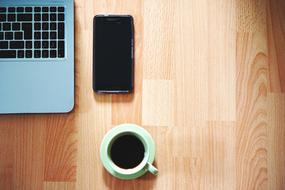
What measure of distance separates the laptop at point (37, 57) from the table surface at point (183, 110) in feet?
0.07

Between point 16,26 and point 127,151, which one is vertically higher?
point 16,26

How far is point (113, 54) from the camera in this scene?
794 mm

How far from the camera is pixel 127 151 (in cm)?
Result: 77

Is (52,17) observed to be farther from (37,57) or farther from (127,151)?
(127,151)

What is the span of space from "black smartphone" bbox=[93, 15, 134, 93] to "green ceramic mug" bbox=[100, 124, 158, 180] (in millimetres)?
75

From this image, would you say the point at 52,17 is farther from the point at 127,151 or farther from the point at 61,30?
the point at 127,151

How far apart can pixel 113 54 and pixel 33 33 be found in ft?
0.47

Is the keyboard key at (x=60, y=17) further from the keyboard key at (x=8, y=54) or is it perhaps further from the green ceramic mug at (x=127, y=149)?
the green ceramic mug at (x=127, y=149)

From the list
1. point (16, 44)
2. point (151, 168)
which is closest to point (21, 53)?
point (16, 44)

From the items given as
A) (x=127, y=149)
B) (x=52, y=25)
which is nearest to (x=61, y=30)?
(x=52, y=25)

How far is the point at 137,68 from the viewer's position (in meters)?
0.80

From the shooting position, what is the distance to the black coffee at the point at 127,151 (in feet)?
2.52

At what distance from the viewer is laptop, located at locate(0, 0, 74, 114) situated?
78 cm

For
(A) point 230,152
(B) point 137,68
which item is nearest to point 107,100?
(B) point 137,68
